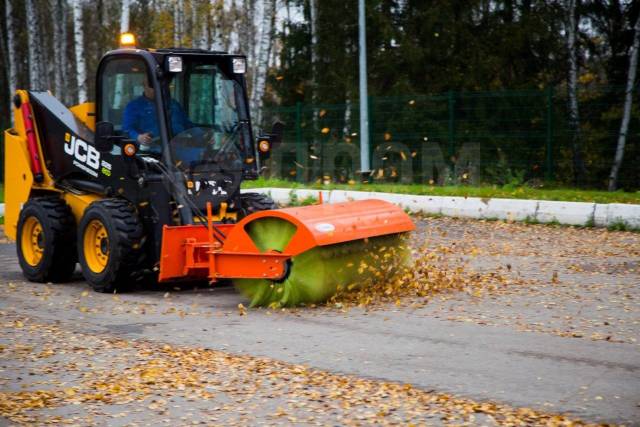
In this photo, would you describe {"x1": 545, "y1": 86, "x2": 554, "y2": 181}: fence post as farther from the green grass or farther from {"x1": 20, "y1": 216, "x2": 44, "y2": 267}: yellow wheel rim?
{"x1": 20, "y1": 216, "x2": 44, "y2": 267}: yellow wheel rim

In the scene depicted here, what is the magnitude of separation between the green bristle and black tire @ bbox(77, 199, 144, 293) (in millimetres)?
1372

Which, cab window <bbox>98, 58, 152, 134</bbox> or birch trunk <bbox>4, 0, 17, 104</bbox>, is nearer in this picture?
cab window <bbox>98, 58, 152, 134</bbox>

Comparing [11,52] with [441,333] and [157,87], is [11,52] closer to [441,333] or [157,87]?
[157,87]

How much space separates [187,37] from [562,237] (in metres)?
35.0

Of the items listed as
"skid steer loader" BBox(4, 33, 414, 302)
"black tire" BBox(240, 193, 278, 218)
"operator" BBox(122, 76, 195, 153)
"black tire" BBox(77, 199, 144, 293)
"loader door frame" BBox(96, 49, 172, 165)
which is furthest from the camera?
"black tire" BBox(240, 193, 278, 218)

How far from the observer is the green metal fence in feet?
69.4

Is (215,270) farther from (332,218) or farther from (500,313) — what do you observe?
(500,313)

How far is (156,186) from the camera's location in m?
11.0

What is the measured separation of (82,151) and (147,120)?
109cm

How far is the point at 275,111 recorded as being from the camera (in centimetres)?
2739

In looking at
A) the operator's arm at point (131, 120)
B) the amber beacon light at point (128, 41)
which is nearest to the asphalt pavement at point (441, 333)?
the operator's arm at point (131, 120)

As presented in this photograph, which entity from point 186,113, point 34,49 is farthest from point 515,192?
point 34,49

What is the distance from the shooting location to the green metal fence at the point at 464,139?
21156mm

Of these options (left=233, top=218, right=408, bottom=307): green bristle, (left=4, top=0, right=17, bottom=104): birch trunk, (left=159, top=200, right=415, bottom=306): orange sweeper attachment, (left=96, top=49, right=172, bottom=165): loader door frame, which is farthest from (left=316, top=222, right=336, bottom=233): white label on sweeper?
(left=4, top=0, right=17, bottom=104): birch trunk
